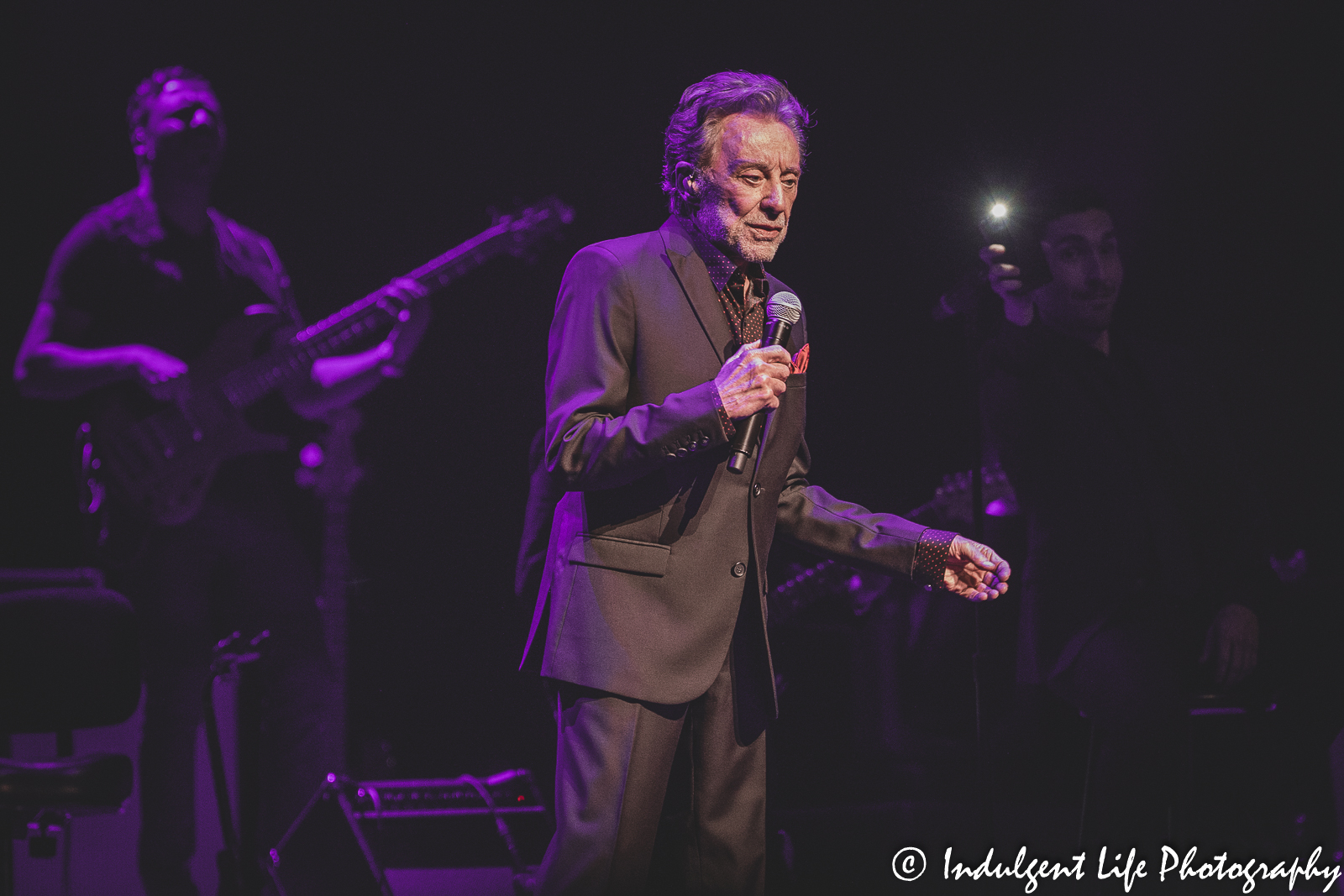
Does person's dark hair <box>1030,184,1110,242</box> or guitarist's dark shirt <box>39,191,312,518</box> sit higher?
person's dark hair <box>1030,184,1110,242</box>

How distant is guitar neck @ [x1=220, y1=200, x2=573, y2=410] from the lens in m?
3.05

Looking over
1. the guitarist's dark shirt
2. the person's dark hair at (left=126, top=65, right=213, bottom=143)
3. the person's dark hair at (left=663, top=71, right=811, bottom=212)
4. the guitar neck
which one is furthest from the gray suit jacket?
the person's dark hair at (left=126, top=65, right=213, bottom=143)

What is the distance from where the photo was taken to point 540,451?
209 cm

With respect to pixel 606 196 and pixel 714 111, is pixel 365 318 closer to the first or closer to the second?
pixel 606 196

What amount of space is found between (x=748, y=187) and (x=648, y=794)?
113cm

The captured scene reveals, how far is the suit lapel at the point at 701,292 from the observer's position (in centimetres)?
187

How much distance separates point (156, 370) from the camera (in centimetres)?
295

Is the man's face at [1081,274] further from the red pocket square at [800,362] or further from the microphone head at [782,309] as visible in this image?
the microphone head at [782,309]

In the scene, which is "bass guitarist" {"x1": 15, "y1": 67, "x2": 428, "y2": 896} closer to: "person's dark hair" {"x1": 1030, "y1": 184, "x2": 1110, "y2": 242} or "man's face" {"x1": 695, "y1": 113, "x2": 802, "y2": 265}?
"man's face" {"x1": 695, "y1": 113, "x2": 802, "y2": 265}

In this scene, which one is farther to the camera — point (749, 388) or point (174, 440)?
point (174, 440)

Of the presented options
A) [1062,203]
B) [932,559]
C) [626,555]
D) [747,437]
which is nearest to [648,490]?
[626,555]

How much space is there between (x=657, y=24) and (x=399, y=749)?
8.35 ft

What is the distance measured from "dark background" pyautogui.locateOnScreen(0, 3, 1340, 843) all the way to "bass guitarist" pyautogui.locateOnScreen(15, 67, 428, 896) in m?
0.19

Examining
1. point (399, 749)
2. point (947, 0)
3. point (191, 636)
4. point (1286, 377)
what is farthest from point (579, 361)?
point (1286, 377)
